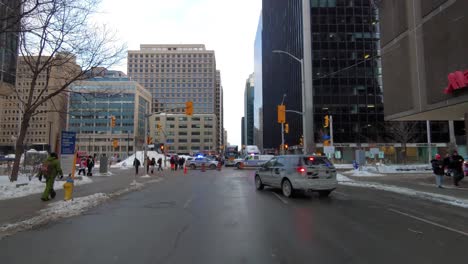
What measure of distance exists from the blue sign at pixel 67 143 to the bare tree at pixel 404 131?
46.2 m

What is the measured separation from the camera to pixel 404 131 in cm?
5266

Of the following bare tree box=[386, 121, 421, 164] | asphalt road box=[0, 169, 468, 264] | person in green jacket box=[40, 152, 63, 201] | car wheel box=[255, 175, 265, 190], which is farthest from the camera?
bare tree box=[386, 121, 421, 164]

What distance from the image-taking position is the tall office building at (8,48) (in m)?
12.6

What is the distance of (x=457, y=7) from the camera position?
17547 mm

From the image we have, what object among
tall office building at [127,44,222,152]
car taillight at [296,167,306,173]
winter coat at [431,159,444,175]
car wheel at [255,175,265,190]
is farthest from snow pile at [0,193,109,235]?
tall office building at [127,44,222,152]

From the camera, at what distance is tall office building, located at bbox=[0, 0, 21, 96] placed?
12629mm

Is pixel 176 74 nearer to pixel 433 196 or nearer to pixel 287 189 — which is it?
pixel 287 189

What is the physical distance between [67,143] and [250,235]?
1570 centimetres

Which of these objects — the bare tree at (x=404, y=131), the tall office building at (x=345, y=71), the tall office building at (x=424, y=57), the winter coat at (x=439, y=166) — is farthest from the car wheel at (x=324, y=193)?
the tall office building at (x=345, y=71)

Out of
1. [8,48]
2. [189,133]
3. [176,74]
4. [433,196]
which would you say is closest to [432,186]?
[433,196]

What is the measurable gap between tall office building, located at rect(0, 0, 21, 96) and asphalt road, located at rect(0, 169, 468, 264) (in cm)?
814

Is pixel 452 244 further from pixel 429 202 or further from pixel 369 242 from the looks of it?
pixel 429 202

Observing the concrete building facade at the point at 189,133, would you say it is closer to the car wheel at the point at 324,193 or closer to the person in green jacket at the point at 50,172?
the car wheel at the point at 324,193

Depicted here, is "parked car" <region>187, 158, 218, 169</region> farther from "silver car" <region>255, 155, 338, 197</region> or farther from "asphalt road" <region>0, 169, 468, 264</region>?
"asphalt road" <region>0, 169, 468, 264</region>
